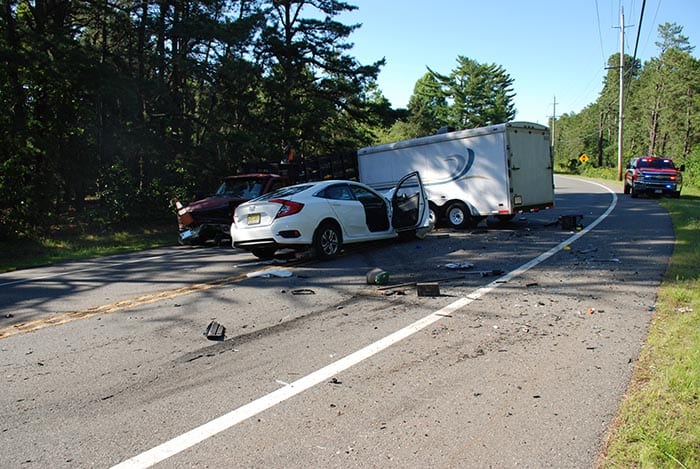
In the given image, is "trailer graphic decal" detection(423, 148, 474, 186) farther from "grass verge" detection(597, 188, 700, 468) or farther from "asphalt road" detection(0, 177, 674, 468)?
"grass verge" detection(597, 188, 700, 468)

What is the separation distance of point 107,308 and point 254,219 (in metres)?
3.46

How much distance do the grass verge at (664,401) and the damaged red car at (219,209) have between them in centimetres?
973

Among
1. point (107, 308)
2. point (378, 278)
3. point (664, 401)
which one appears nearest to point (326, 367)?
point (664, 401)

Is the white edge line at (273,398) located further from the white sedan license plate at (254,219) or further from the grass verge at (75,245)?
the grass verge at (75,245)

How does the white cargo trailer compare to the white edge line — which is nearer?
the white edge line

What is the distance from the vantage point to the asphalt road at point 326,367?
3207 mm

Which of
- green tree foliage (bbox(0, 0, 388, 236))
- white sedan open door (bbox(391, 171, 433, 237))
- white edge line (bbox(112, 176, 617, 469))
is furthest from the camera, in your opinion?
green tree foliage (bbox(0, 0, 388, 236))

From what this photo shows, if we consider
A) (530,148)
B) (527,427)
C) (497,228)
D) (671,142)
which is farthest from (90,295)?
(671,142)

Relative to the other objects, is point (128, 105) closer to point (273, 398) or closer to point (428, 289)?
point (428, 289)

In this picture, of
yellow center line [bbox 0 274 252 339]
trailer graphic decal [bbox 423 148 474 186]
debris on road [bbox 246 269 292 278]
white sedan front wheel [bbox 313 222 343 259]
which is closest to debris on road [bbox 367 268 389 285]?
debris on road [bbox 246 269 292 278]

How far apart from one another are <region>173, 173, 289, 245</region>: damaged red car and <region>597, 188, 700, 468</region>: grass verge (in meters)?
9.73

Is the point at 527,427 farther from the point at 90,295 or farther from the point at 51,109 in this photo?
the point at 51,109

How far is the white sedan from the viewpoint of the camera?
961 centimetres

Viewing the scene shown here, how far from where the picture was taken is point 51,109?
17.9 meters
